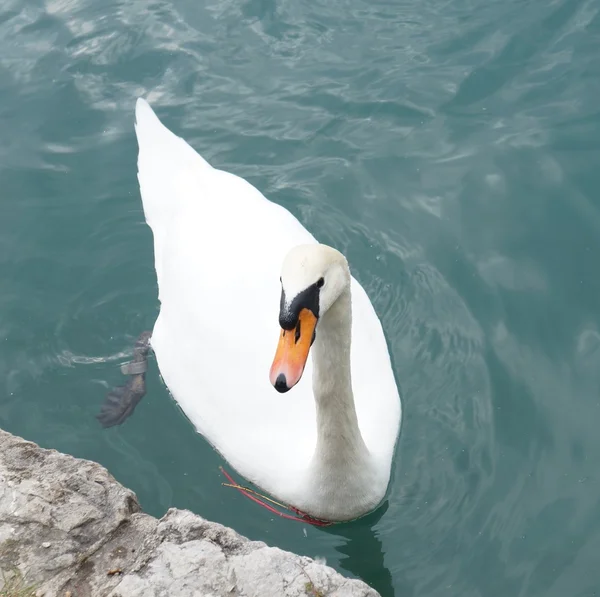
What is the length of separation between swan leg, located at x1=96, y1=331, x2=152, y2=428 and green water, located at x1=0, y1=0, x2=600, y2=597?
7 cm

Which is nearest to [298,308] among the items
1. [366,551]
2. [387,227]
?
[366,551]

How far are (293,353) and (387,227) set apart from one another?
141 inches

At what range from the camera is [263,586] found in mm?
3514

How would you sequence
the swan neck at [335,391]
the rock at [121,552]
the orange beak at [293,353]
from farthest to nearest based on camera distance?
the swan neck at [335,391]
the orange beak at [293,353]
the rock at [121,552]

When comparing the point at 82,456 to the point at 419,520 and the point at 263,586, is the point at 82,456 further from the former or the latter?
the point at 263,586

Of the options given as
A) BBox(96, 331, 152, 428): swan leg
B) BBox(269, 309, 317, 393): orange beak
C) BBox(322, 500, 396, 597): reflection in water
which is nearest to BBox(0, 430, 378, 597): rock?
BBox(269, 309, 317, 393): orange beak

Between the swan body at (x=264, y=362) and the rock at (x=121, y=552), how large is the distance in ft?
3.39

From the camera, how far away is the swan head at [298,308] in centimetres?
377

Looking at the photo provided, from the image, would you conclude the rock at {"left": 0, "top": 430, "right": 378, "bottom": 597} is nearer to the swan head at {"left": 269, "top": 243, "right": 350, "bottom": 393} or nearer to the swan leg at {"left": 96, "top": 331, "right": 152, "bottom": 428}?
the swan head at {"left": 269, "top": 243, "right": 350, "bottom": 393}

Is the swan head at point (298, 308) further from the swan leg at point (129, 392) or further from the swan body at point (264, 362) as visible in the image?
the swan leg at point (129, 392)

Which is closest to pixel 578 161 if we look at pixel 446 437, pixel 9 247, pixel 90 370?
pixel 446 437

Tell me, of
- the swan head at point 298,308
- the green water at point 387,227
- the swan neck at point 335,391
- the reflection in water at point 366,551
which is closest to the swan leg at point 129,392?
the green water at point 387,227

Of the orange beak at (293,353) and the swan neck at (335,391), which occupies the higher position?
the orange beak at (293,353)

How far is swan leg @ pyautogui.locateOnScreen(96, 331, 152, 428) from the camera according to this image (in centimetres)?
628
